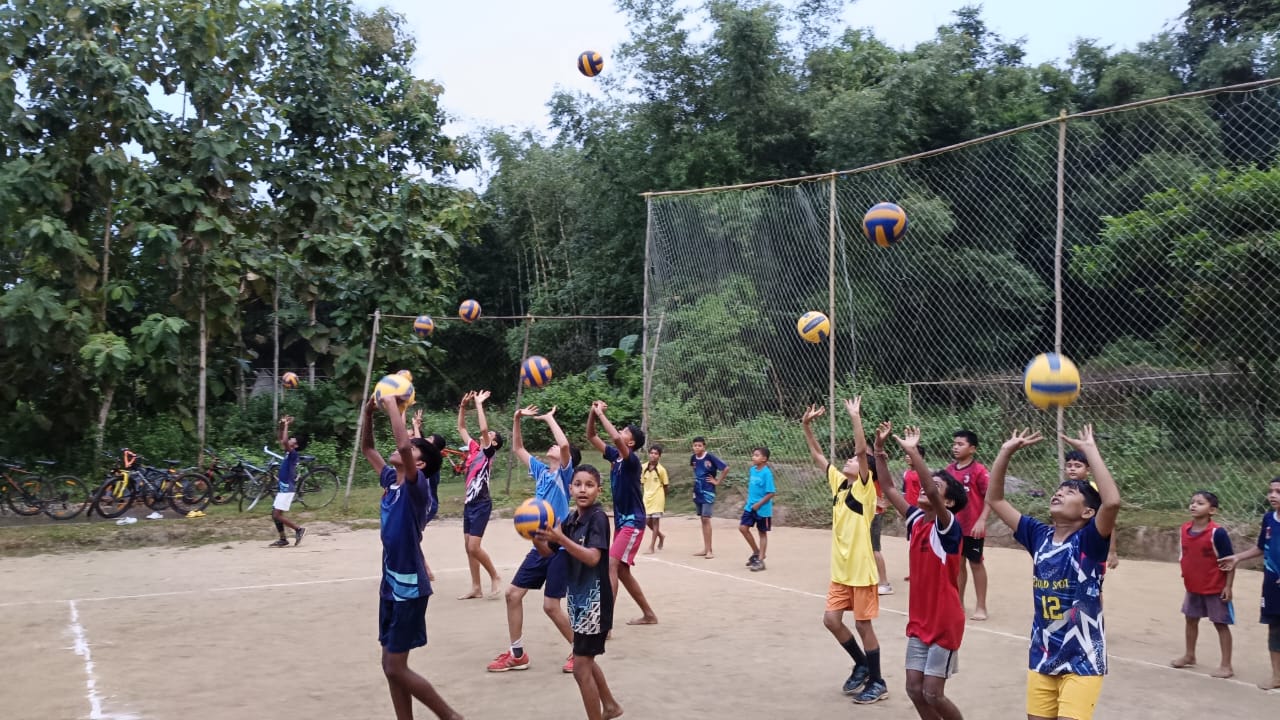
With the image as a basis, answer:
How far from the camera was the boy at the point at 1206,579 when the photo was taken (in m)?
6.65

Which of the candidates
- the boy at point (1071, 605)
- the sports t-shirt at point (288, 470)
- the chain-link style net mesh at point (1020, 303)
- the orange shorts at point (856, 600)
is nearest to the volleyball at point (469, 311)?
the chain-link style net mesh at point (1020, 303)

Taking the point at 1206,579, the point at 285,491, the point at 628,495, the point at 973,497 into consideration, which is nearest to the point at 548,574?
the point at 628,495

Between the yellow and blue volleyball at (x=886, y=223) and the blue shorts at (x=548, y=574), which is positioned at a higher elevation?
the yellow and blue volleyball at (x=886, y=223)

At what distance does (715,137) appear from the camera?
2300cm

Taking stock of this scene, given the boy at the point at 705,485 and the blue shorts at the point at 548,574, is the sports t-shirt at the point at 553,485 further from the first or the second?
the boy at the point at 705,485

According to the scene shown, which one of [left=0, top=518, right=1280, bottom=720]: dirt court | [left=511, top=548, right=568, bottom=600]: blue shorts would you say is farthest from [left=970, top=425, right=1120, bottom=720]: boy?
[left=511, top=548, right=568, bottom=600]: blue shorts

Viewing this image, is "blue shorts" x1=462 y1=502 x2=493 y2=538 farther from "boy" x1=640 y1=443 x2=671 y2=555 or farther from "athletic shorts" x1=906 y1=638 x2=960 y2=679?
"athletic shorts" x1=906 y1=638 x2=960 y2=679

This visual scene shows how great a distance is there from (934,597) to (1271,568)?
9.96ft

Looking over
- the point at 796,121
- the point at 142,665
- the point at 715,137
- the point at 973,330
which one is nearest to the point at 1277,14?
the point at 796,121

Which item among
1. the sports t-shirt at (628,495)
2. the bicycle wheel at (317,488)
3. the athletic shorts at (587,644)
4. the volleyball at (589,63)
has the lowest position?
the bicycle wheel at (317,488)

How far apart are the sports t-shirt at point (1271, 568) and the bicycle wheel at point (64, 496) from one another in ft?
48.9

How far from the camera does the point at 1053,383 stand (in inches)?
204

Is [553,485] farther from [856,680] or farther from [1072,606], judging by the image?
[1072,606]

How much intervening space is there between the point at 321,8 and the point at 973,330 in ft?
50.2
